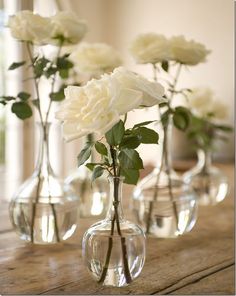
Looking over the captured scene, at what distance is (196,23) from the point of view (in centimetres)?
500

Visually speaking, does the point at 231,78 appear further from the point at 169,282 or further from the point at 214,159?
the point at 169,282

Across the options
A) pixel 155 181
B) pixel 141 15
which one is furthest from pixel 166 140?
pixel 141 15

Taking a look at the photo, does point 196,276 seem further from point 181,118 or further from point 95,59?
point 95,59

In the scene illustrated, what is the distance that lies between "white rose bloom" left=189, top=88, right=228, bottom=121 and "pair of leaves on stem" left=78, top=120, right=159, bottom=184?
989 millimetres

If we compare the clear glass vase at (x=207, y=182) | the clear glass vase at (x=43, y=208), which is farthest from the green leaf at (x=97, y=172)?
the clear glass vase at (x=207, y=182)

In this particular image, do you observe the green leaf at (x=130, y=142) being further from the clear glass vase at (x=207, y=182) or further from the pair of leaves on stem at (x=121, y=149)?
the clear glass vase at (x=207, y=182)

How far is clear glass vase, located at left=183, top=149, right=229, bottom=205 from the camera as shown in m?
1.78

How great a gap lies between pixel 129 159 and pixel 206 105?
1.10m

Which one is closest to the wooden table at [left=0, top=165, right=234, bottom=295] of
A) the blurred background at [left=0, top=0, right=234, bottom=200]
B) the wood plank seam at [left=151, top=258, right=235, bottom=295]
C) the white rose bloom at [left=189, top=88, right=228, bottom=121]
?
the wood plank seam at [left=151, top=258, right=235, bottom=295]

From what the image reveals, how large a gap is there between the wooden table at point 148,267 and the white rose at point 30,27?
0.48m

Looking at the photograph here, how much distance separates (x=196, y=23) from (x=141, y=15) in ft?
2.20

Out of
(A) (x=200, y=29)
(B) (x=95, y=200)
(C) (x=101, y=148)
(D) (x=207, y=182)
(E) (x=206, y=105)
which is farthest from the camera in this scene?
(A) (x=200, y=29)

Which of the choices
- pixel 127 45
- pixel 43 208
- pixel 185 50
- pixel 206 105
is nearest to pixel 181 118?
pixel 185 50

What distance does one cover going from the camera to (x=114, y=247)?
87cm
